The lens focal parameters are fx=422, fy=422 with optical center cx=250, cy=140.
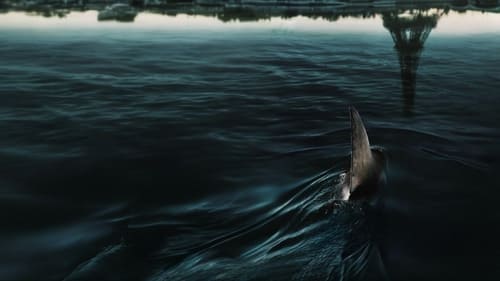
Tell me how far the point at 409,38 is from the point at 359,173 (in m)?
26.4

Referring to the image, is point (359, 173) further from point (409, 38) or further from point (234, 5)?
point (234, 5)

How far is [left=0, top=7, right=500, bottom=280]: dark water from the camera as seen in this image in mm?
6566

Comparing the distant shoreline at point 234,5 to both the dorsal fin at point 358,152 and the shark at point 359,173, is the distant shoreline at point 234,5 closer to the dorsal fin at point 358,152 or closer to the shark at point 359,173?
the shark at point 359,173

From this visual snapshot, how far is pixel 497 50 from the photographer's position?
23.2m

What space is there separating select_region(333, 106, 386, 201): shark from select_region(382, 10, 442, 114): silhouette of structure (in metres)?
6.80

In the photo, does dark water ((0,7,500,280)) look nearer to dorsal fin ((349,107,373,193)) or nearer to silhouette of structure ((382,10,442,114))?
silhouette of structure ((382,10,442,114))

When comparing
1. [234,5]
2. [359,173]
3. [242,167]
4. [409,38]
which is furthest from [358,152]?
[234,5]

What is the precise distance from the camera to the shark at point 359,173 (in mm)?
7016

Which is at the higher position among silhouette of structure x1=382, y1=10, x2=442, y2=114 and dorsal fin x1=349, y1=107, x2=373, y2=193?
silhouette of structure x1=382, y1=10, x2=442, y2=114

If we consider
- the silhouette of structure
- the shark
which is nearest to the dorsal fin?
the shark

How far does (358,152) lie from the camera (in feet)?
23.5

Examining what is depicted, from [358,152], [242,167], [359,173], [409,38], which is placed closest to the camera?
[358,152]

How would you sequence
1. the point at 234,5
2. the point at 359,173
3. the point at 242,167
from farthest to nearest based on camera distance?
the point at 234,5 < the point at 242,167 < the point at 359,173

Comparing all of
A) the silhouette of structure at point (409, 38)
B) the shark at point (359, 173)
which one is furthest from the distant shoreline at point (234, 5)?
the shark at point (359, 173)
